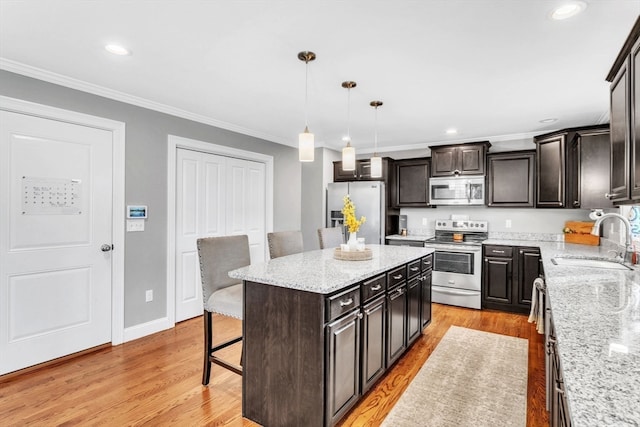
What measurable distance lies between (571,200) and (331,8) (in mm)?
3748

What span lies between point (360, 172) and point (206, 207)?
2.62 meters

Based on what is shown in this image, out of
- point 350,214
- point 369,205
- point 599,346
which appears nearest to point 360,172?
point 369,205

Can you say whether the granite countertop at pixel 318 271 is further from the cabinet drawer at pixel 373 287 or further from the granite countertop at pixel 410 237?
the granite countertop at pixel 410 237

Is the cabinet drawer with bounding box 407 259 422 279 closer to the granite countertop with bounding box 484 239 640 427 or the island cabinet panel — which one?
the granite countertop with bounding box 484 239 640 427

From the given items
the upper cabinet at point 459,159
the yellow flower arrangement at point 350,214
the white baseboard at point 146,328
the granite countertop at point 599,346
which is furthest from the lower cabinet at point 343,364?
the upper cabinet at point 459,159

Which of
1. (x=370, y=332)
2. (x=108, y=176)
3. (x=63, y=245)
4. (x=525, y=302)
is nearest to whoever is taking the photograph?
(x=370, y=332)

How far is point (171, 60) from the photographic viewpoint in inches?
98.4

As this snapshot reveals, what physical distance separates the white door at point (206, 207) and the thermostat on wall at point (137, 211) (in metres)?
0.42

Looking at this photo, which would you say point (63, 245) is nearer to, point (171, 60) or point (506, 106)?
point (171, 60)

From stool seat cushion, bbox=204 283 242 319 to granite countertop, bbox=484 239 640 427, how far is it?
1801mm

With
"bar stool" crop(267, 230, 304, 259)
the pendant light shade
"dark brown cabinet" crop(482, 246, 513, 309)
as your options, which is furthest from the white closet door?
"dark brown cabinet" crop(482, 246, 513, 309)

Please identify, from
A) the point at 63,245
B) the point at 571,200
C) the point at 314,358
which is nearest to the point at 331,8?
the point at 314,358

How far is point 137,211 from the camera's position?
3404mm

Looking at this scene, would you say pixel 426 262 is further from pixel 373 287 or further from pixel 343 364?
pixel 343 364
